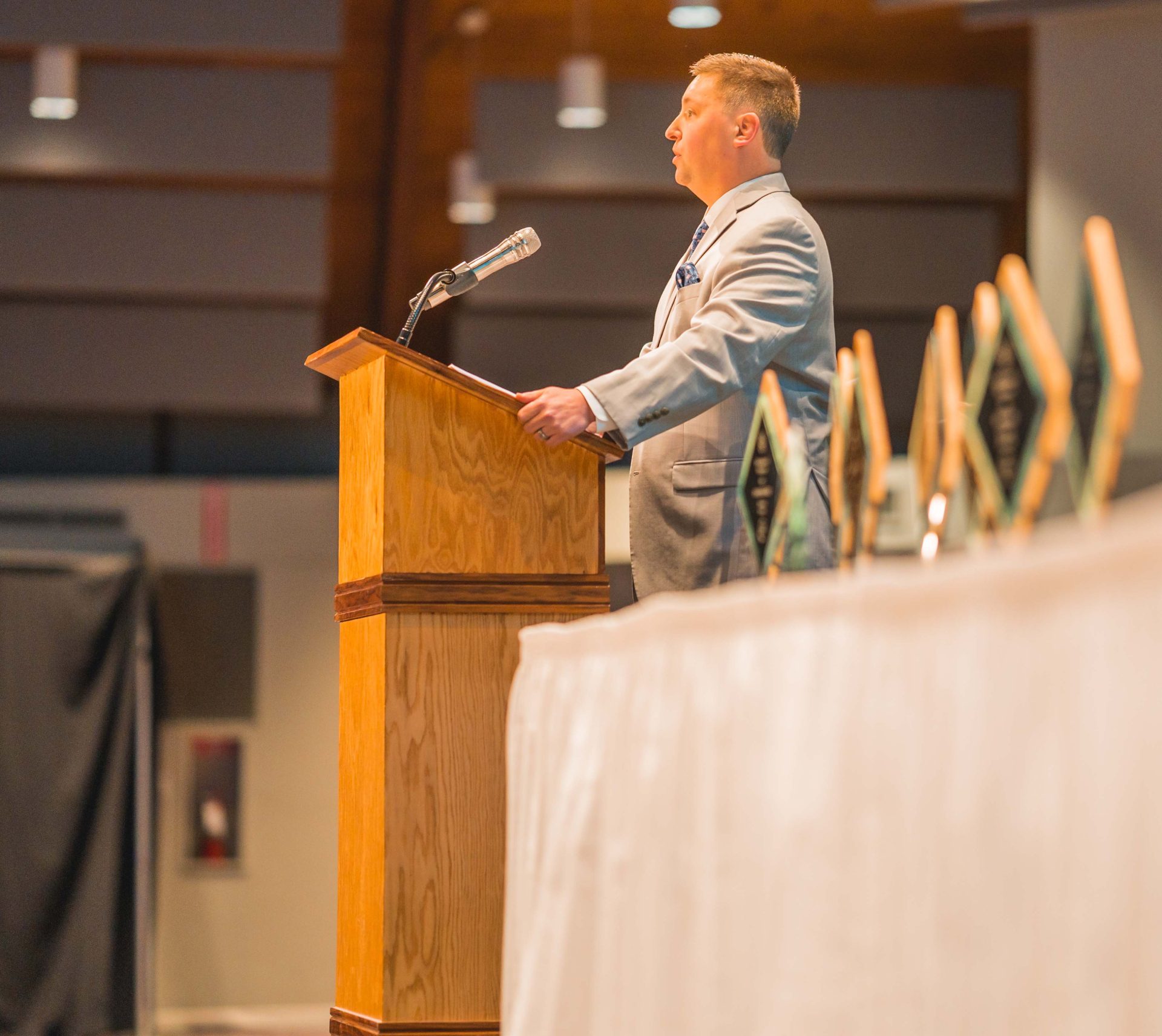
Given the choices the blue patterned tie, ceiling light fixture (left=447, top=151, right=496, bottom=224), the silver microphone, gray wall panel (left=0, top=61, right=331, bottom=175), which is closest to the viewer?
the silver microphone

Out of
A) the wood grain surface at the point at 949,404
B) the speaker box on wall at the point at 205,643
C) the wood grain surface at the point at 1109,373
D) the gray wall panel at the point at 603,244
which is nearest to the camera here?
the wood grain surface at the point at 1109,373

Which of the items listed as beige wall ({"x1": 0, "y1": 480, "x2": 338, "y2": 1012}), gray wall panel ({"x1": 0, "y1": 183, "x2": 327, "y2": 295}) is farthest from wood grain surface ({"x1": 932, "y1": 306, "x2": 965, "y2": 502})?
beige wall ({"x1": 0, "y1": 480, "x2": 338, "y2": 1012})

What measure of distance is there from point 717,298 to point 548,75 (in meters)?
3.87

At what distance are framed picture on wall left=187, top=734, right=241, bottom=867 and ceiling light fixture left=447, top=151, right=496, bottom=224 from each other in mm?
2275

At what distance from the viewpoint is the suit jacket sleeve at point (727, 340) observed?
1.94 metres

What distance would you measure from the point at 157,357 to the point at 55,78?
1.42 meters

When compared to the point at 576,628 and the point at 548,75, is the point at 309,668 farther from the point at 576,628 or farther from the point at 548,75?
the point at 576,628

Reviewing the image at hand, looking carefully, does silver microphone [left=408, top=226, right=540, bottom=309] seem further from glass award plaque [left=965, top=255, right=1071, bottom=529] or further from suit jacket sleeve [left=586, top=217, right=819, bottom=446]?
glass award plaque [left=965, top=255, right=1071, bottom=529]

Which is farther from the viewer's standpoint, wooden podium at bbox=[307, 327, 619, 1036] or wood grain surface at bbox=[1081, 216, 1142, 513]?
wooden podium at bbox=[307, 327, 619, 1036]

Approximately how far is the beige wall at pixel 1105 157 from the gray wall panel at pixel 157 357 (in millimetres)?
2963

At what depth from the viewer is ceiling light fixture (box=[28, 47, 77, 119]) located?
497 centimetres

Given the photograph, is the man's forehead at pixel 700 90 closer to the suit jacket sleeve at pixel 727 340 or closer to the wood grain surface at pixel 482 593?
the suit jacket sleeve at pixel 727 340

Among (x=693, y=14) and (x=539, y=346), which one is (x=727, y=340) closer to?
(x=693, y=14)

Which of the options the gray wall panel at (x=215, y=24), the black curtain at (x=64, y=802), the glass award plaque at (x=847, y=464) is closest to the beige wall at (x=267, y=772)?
the black curtain at (x=64, y=802)
